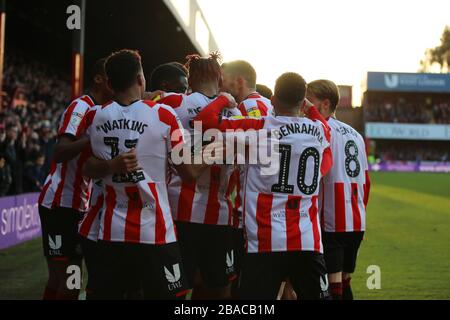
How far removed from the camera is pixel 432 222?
548 inches

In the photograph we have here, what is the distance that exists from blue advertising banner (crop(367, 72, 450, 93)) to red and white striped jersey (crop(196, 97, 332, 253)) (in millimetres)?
55607

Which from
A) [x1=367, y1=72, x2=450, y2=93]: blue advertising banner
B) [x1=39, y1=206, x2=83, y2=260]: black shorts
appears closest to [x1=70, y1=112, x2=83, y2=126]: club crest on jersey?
[x1=39, y1=206, x2=83, y2=260]: black shorts

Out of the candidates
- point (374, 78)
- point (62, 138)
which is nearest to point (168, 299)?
point (62, 138)

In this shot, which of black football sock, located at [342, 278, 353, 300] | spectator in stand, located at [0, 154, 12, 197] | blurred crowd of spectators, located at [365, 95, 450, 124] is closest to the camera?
black football sock, located at [342, 278, 353, 300]

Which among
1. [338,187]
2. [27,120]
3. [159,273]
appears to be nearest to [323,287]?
[159,273]

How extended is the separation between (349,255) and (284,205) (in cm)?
154

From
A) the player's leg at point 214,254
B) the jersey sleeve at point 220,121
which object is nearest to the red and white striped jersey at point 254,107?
the jersey sleeve at point 220,121

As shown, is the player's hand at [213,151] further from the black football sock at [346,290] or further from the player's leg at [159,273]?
the black football sock at [346,290]

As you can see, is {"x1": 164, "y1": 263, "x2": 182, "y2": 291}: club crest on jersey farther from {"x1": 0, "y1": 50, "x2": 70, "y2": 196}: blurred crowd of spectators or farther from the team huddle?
{"x1": 0, "y1": 50, "x2": 70, "y2": 196}: blurred crowd of spectators

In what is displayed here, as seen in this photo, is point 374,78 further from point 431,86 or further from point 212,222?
point 212,222

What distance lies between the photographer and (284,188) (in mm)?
3996

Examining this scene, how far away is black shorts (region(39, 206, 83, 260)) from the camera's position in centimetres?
471

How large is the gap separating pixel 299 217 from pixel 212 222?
69cm

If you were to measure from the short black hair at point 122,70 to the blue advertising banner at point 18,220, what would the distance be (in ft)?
20.1
